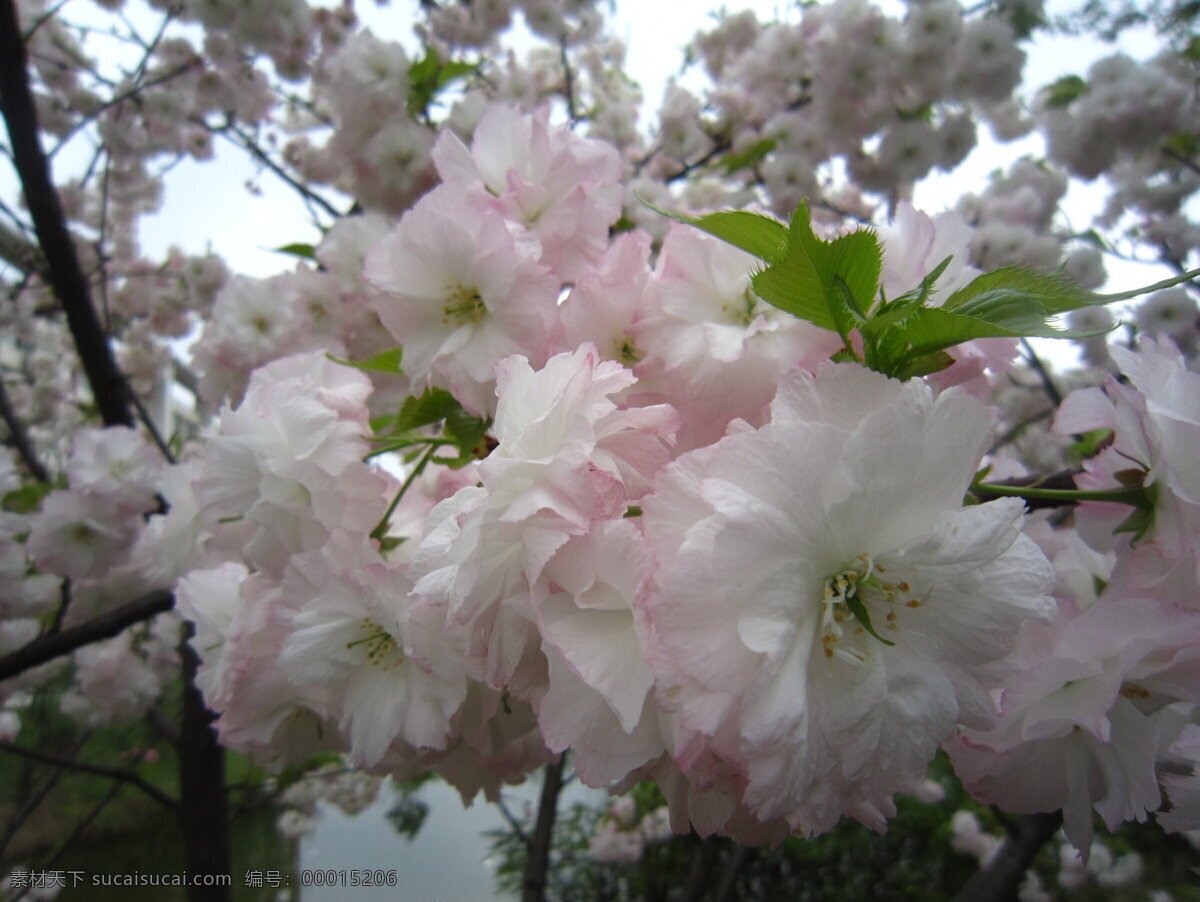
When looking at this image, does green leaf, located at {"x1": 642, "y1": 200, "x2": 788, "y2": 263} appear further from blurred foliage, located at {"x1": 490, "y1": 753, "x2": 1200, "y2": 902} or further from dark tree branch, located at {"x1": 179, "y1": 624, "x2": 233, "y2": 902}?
blurred foliage, located at {"x1": 490, "y1": 753, "x2": 1200, "y2": 902}

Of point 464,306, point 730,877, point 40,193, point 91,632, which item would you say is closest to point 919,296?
point 464,306

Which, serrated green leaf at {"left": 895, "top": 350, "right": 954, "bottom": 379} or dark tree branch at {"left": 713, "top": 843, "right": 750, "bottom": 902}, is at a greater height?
serrated green leaf at {"left": 895, "top": 350, "right": 954, "bottom": 379}

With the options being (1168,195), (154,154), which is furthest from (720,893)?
(154,154)

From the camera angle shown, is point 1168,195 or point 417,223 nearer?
point 417,223

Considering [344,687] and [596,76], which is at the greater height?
[596,76]

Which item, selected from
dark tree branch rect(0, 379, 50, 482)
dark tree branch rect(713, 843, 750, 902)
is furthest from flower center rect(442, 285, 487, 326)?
dark tree branch rect(0, 379, 50, 482)

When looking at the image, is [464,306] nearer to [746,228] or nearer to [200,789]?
[746,228]

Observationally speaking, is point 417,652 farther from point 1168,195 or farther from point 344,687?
point 1168,195
